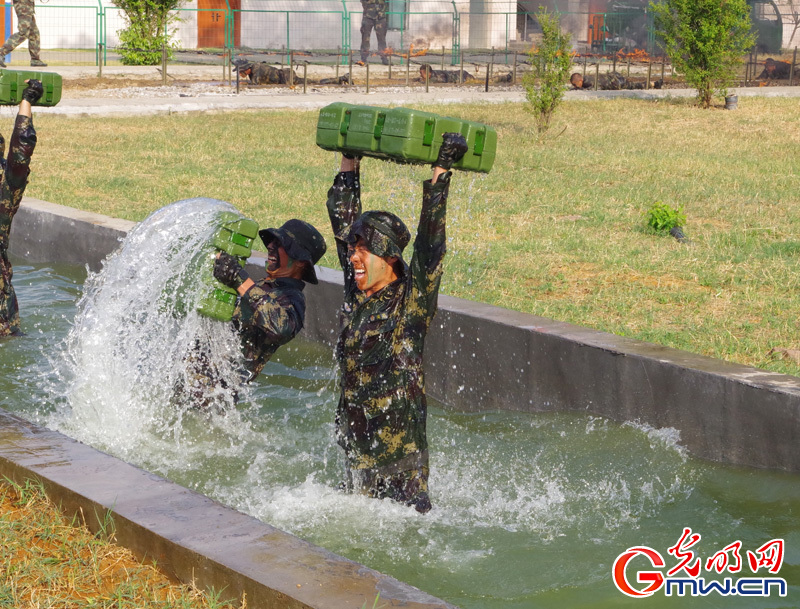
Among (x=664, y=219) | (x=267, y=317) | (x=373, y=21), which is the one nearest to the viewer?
(x=267, y=317)

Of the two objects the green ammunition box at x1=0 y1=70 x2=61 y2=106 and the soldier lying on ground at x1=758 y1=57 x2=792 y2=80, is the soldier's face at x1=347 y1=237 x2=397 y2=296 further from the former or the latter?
the soldier lying on ground at x1=758 y1=57 x2=792 y2=80

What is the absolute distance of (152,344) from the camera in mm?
6348

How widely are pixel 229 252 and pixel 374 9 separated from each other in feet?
105

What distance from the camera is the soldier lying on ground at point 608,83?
26.9m

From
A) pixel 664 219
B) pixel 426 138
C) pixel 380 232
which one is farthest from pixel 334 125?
pixel 664 219

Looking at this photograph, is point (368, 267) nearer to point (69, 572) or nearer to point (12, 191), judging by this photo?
point (69, 572)

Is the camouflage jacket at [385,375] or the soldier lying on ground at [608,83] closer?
the camouflage jacket at [385,375]

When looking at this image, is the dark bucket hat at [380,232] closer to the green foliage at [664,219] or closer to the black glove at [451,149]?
the black glove at [451,149]

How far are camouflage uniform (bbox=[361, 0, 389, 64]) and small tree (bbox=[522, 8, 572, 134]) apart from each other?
732 inches

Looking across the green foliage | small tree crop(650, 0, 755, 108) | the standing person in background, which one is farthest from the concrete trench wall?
the standing person in background

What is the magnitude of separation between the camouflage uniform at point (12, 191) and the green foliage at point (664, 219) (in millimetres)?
5569

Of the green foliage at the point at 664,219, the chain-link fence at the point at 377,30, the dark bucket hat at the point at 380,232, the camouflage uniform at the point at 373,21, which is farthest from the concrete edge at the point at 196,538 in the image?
the camouflage uniform at the point at 373,21

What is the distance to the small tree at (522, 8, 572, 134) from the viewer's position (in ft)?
56.2

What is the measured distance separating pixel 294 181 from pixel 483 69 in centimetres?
2322
